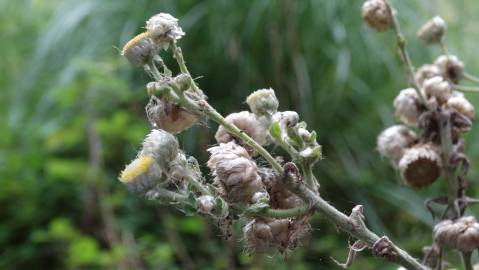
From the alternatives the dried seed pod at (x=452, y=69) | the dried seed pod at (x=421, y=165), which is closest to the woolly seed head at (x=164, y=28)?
the dried seed pod at (x=421, y=165)

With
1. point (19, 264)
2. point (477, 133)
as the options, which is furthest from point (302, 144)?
point (477, 133)

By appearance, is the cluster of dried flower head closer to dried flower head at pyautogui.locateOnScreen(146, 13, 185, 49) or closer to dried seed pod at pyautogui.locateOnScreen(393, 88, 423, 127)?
dried flower head at pyautogui.locateOnScreen(146, 13, 185, 49)

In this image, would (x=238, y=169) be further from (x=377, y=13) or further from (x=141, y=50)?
(x=377, y=13)

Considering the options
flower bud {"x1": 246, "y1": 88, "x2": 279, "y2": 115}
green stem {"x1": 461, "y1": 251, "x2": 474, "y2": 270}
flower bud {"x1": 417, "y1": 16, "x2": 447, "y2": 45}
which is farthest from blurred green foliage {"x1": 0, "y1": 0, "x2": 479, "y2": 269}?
flower bud {"x1": 246, "y1": 88, "x2": 279, "y2": 115}

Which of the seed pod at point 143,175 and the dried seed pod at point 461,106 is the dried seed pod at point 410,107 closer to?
the dried seed pod at point 461,106

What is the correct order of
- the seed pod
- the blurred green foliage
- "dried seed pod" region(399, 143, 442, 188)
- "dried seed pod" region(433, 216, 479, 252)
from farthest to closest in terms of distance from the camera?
the blurred green foliage → "dried seed pod" region(399, 143, 442, 188) → "dried seed pod" region(433, 216, 479, 252) → the seed pod

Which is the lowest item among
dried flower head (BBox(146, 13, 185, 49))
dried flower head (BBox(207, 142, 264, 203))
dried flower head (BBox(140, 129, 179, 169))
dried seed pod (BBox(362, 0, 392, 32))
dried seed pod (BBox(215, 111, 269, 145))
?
dried flower head (BBox(207, 142, 264, 203))

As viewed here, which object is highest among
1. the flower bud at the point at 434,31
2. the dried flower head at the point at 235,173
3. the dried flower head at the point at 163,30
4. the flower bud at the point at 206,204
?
the flower bud at the point at 434,31
